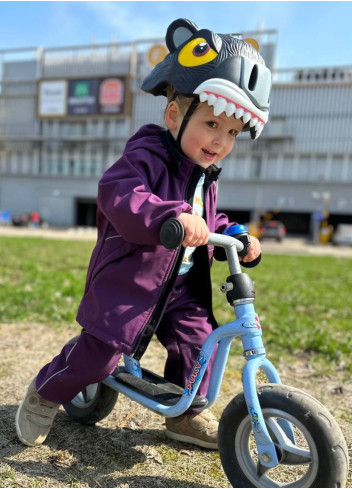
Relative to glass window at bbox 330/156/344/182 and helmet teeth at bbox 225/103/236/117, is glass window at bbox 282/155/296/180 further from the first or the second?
helmet teeth at bbox 225/103/236/117

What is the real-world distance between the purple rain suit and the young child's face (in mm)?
50

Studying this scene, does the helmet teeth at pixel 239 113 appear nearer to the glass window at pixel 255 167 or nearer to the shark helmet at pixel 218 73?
the shark helmet at pixel 218 73

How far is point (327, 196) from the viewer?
38938 millimetres

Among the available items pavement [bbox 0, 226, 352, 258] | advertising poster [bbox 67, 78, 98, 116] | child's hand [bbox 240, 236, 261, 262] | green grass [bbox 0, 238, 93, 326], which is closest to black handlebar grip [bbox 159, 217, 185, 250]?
child's hand [bbox 240, 236, 261, 262]

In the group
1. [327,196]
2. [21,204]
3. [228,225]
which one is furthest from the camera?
[21,204]

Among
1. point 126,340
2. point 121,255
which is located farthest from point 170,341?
point 121,255

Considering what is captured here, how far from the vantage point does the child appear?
1.79 meters

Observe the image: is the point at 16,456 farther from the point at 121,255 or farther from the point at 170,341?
the point at 121,255

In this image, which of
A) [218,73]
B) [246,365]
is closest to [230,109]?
[218,73]

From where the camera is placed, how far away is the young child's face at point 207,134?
1.91 metres

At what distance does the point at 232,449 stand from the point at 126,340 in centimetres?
57

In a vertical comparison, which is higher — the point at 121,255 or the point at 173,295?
the point at 121,255

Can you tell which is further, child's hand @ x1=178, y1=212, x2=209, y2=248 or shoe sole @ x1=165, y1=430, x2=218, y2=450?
shoe sole @ x1=165, y1=430, x2=218, y2=450

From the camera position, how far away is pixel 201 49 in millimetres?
1878
